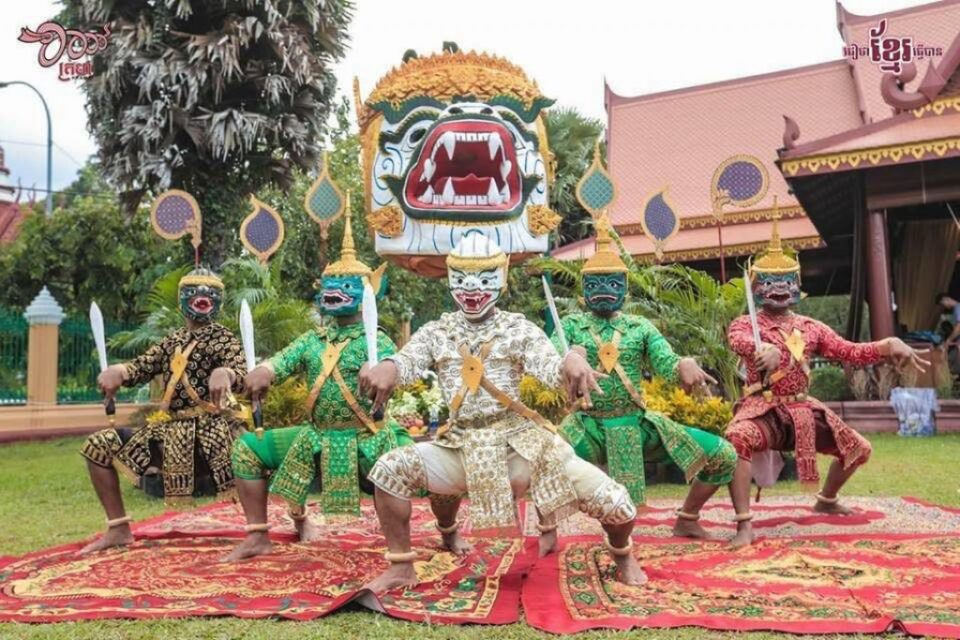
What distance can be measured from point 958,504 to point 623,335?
2.91 m

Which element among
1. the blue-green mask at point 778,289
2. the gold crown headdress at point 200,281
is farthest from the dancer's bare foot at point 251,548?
the blue-green mask at point 778,289

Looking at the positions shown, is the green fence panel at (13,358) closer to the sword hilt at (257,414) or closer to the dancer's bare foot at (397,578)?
the sword hilt at (257,414)

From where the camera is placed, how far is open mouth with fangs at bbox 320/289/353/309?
15.9ft

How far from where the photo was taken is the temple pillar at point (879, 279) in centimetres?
1070

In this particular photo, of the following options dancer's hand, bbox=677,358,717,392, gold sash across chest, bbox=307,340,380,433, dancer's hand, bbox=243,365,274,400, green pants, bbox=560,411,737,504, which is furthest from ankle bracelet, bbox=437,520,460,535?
dancer's hand, bbox=677,358,717,392

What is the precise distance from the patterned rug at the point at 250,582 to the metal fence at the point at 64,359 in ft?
26.4

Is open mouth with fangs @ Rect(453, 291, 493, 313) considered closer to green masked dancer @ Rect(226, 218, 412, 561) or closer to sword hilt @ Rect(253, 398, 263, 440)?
green masked dancer @ Rect(226, 218, 412, 561)

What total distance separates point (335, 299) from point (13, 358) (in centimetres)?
977

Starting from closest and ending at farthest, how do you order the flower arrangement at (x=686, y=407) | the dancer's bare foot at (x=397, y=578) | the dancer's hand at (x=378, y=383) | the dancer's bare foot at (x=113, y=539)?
1. the dancer's hand at (x=378, y=383)
2. the dancer's bare foot at (x=397, y=578)
3. the dancer's bare foot at (x=113, y=539)
4. the flower arrangement at (x=686, y=407)

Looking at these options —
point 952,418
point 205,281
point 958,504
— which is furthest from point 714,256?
point 205,281

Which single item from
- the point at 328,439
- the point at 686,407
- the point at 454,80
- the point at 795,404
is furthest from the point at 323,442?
the point at 454,80

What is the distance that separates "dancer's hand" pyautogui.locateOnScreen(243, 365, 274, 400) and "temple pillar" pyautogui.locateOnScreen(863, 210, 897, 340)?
8.56 metres

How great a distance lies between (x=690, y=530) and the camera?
16.8 feet

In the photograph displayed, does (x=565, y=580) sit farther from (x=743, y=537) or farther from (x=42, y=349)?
(x=42, y=349)
